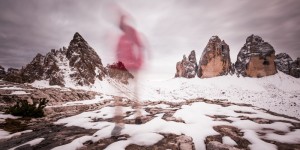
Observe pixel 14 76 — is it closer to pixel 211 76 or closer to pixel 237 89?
pixel 237 89

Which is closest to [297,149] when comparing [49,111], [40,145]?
[40,145]

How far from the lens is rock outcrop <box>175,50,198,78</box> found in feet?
353

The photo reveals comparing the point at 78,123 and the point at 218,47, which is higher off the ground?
the point at 218,47

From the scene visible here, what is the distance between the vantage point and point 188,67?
356 feet

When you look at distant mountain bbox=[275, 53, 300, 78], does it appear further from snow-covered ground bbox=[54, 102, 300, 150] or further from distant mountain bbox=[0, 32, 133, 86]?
snow-covered ground bbox=[54, 102, 300, 150]

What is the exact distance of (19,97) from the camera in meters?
17.1

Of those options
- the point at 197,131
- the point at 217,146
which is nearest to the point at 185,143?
the point at 217,146

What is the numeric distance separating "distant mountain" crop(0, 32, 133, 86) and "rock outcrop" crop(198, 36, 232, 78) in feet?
195

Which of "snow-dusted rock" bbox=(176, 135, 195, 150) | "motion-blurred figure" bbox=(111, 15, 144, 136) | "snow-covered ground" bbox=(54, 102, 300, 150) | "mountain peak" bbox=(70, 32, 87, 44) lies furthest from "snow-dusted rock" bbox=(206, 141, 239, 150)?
"mountain peak" bbox=(70, 32, 87, 44)

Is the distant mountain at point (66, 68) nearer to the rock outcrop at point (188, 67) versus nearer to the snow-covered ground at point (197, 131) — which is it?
the snow-covered ground at point (197, 131)

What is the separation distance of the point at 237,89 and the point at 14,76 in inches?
3151

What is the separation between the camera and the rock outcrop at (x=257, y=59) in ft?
298

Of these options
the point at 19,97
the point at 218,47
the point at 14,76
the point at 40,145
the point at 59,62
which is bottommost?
the point at 40,145

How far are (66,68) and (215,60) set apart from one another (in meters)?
79.4
